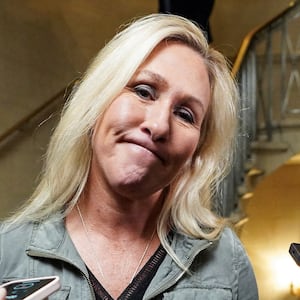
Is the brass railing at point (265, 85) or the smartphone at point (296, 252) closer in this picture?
the smartphone at point (296, 252)

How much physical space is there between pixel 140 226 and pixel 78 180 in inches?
5.5

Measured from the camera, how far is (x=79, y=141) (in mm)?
973

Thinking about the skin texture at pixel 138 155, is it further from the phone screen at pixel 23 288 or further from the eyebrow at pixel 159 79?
the phone screen at pixel 23 288

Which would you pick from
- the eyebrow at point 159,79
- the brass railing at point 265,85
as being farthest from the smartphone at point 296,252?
the brass railing at point 265,85

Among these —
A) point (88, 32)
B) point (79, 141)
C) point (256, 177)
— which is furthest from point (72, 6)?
point (79, 141)

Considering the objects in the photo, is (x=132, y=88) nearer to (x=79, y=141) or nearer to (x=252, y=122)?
(x=79, y=141)

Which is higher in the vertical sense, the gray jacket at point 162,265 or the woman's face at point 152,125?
the woman's face at point 152,125

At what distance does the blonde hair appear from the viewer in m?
0.94

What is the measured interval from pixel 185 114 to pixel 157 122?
3.4 inches

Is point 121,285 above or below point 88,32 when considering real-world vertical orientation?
above

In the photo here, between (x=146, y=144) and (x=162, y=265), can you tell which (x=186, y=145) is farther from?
(x=162, y=265)

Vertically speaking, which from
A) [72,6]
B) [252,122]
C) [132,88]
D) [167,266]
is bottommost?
[252,122]

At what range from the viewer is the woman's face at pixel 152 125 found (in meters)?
0.86

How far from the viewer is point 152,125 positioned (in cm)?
87
